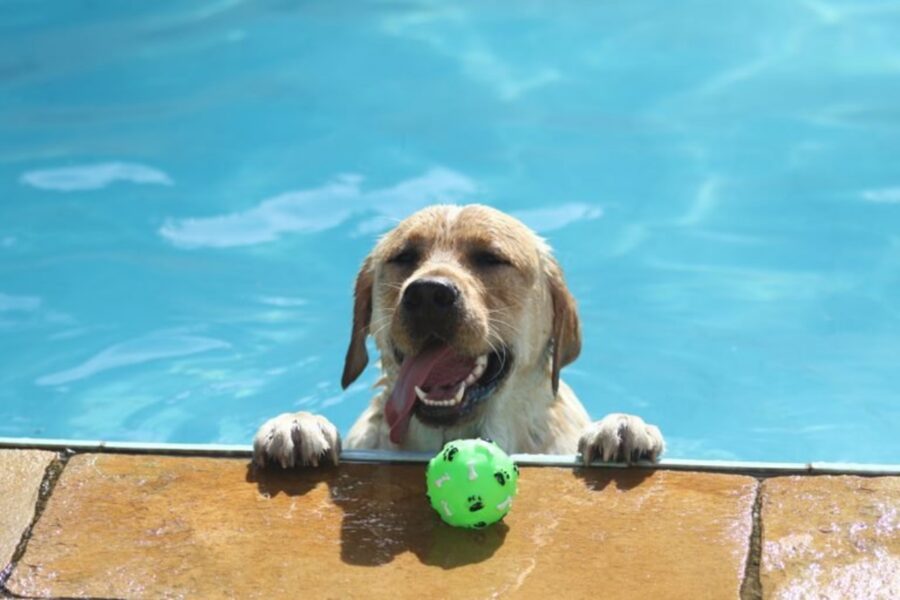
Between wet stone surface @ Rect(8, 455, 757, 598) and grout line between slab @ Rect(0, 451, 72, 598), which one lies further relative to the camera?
grout line between slab @ Rect(0, 451, 72, 598)

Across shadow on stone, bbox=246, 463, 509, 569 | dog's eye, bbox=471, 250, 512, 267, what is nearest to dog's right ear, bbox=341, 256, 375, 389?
dog's eye, bbox=471, 250, 512, 267

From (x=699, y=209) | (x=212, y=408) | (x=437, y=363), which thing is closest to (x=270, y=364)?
(x=212, y=408)

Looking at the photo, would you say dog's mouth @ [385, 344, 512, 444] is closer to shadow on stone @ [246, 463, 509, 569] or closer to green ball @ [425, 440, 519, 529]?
shadow on stone @ [246, 463, 509, 569]

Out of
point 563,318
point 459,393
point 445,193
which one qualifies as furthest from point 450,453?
point 445,193

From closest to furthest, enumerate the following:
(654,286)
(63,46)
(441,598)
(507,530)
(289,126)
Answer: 1. (441,598)
2. (507,530)
3. (654,286)
4. (289,126)
5. (63,46)

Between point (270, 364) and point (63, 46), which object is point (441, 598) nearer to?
point (270, 364)
